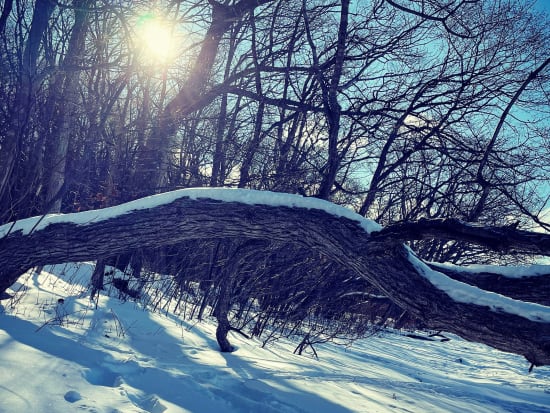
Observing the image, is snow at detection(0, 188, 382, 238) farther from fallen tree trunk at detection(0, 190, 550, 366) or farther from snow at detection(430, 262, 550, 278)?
snow at detection(430, 262, 550, 278)

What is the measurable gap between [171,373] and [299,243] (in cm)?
148

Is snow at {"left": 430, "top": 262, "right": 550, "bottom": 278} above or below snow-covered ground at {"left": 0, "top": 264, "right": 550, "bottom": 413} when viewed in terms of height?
above

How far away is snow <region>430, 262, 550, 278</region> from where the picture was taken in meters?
2.95

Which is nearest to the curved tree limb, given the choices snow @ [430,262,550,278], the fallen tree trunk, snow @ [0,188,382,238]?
the fallen tree trunk

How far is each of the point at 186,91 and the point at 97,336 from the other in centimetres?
515

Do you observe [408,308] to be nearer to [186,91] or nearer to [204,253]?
[204,253]

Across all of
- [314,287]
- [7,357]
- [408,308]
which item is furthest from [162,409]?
[314,287]

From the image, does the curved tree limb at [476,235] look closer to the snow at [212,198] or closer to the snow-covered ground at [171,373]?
the snow at [212,198]

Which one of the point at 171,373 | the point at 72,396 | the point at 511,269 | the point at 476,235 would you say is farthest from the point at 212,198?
the point at 511,269

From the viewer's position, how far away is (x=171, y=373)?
3.01 meters

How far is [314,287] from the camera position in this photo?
6527 mm

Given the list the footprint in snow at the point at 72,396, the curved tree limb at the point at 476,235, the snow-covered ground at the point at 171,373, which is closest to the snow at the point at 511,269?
the curved tree limb at the point at 476,235

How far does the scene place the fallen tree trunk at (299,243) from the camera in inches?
103

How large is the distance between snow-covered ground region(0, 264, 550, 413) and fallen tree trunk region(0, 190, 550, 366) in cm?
73
